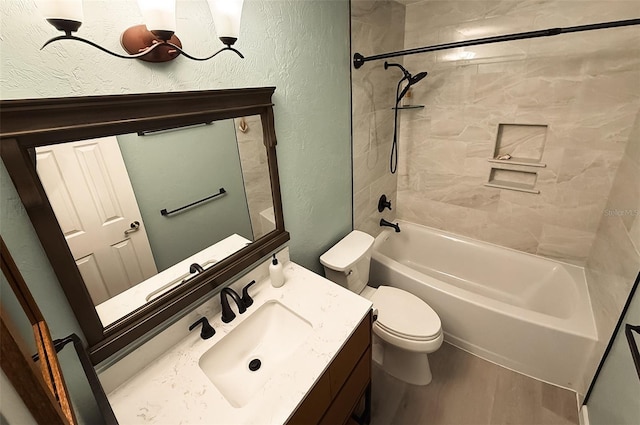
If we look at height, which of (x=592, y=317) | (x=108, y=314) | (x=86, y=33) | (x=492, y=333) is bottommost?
(x=492, y=333)

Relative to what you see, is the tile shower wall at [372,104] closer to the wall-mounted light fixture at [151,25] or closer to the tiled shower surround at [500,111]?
the tiled shower surround at [500,111]

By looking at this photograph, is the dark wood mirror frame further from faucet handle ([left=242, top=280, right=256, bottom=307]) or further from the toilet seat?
the toilet seat

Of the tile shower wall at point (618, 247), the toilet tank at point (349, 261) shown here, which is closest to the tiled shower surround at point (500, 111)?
the tile shower wall at point (618, 247)

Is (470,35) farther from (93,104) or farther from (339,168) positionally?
(93,104)

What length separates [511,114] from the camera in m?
1.90

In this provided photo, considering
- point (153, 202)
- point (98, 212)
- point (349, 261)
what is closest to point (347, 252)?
point (349, 261)

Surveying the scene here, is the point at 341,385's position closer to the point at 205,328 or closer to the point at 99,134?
the point at 205,328

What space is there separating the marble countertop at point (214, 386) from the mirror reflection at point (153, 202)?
221mm

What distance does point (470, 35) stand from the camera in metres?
1.90

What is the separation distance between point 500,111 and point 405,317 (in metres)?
1.55

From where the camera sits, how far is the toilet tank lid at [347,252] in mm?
1635

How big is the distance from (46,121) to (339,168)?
1315 mm

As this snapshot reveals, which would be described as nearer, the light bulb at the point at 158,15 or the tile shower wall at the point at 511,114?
the light bulb at the point at 158,15

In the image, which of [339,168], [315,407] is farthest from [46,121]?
[339,168]
